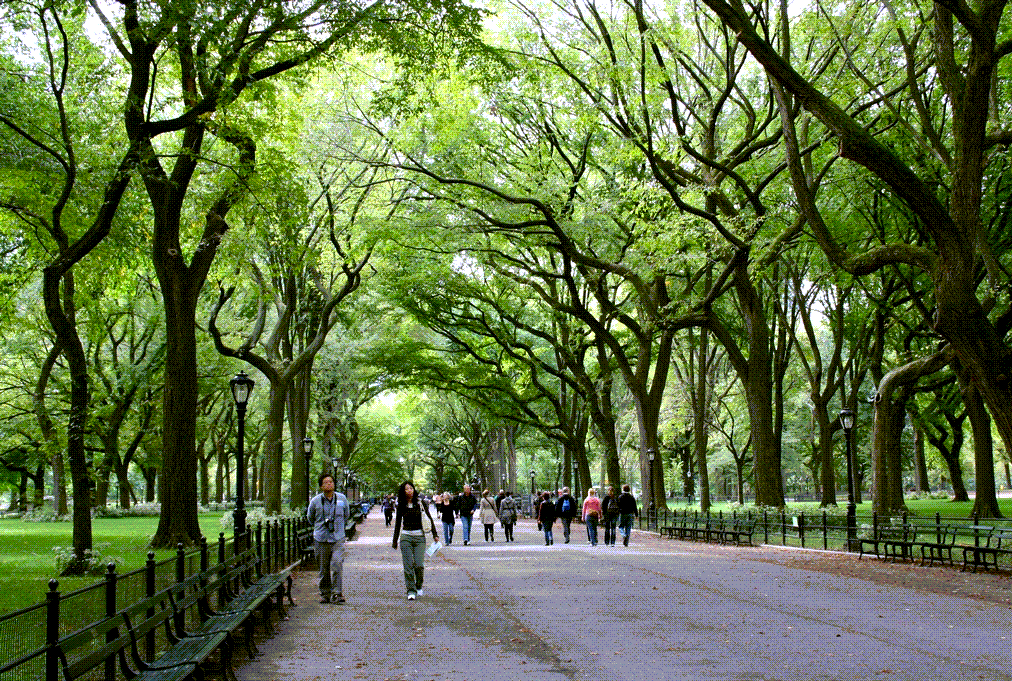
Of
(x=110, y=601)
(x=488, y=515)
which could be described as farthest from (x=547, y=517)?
(x=110, y=601)

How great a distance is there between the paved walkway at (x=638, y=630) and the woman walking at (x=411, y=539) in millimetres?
290

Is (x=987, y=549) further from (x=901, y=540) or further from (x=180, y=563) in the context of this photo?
(x=180, y=563)

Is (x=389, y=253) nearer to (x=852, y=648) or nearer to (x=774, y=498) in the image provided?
(x=774, y=498)

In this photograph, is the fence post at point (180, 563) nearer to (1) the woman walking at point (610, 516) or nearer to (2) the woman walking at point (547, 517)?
(1) the woman walking at point (610, 516)

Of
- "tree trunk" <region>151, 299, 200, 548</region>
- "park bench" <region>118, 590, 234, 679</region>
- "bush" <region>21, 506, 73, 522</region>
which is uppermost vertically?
"tree trunk" <region>151, 299, 200, 548</region>

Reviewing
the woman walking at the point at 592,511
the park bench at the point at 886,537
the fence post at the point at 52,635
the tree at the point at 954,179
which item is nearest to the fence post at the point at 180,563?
the fence post at the point at 52,635

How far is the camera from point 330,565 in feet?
40.3

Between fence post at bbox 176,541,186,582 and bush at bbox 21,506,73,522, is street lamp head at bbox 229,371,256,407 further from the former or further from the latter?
bush at bbox 21,506,73,522

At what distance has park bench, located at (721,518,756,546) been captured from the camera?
23.8 m

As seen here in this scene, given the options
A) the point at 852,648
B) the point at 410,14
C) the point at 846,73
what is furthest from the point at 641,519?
the point at 852,648

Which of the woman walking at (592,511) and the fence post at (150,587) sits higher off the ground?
the fence post at (150,587)

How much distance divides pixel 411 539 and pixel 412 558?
0.88 feet

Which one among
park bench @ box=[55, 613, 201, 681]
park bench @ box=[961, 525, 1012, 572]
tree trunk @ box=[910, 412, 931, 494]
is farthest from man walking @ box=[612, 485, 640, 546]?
tree trunk @ box=[910, 412, 931, 494]

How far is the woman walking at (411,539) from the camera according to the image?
12656 mm
